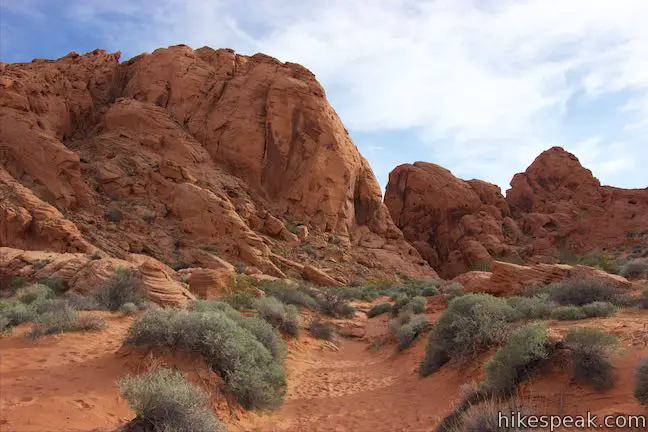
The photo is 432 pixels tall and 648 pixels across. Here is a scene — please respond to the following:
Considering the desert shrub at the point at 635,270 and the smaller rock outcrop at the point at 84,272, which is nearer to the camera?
the smaller rock outcrop at the point at 84,272

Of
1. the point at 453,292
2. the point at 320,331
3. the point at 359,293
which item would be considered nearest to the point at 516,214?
the point at 359,293

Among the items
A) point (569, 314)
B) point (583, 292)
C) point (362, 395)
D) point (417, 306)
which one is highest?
point (583, 292)

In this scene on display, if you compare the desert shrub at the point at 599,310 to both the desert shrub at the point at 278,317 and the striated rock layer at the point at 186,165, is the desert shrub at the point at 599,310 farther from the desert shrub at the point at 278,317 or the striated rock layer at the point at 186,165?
the striated rock layer at the point at 186,165

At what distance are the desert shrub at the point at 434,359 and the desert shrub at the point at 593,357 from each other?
3395 millimetres

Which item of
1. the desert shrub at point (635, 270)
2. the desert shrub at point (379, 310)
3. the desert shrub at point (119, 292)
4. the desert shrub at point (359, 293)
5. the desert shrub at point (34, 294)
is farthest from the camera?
the desert shrub at point (359, 293)

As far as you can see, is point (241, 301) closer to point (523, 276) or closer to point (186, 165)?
point (523, 276)

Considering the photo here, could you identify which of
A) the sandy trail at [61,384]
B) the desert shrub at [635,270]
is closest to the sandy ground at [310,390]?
the sandy trail at [61,384]

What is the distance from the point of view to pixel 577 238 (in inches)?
1651

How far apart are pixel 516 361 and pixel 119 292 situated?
33.9 feet

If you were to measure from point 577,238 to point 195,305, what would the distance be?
134 ft

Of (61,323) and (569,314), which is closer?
(61,323)

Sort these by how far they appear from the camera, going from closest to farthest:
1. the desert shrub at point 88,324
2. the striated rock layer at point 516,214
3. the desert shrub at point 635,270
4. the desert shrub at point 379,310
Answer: the desert shrub at point 88,324 < the desert shrub at point 635,270 < the desert shrub at point 379,310 < the striated rock layer at point 516,214

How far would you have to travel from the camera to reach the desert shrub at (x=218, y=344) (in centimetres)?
718

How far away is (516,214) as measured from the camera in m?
48.9
